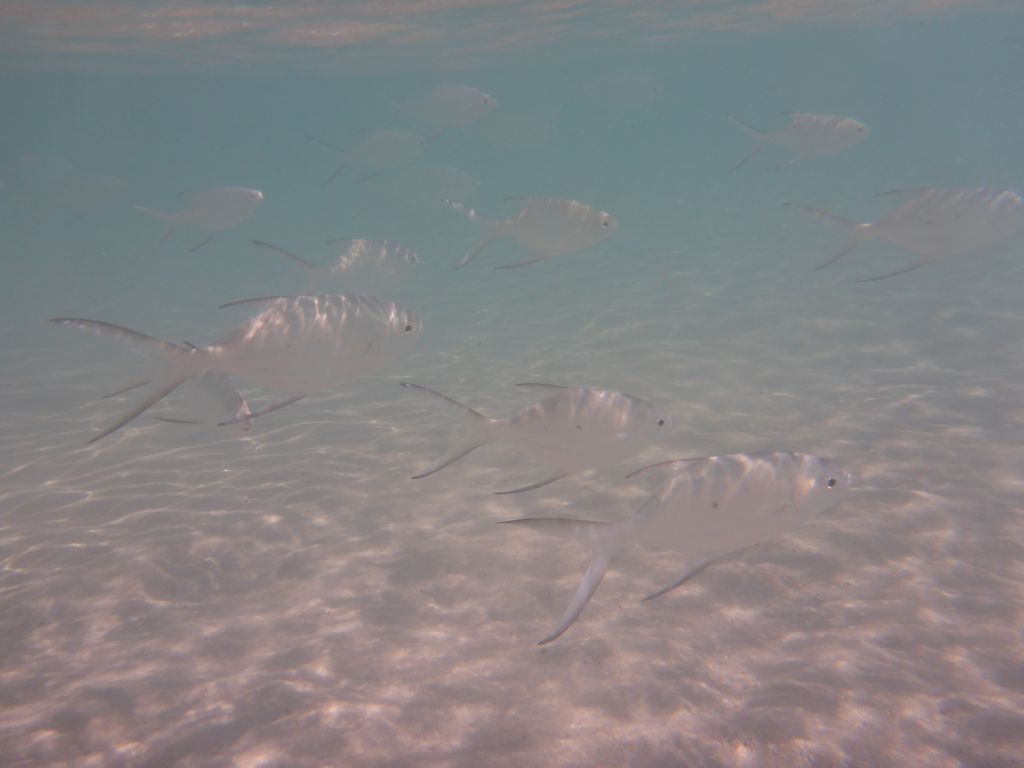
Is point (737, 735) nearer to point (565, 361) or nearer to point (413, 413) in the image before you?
point (413, 413)

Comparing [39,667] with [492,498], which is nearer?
[39,667]

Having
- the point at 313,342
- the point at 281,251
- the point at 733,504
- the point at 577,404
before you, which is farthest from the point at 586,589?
the point at 281,251

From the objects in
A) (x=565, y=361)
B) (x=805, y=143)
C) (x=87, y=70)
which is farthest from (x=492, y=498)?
(x=87, y=70)

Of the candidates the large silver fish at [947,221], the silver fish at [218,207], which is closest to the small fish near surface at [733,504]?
the large silver fish at [947,221]

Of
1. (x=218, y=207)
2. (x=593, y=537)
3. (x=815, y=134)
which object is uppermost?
(x=815, y=134)

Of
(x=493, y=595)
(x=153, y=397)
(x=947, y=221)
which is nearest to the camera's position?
(x=153, y=397)

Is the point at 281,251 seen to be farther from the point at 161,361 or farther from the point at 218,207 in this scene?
the point at 218,207

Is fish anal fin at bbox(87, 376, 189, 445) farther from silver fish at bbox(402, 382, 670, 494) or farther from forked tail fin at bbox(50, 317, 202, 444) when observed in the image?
silver fish at bbox(402, 382, 670, 494)
